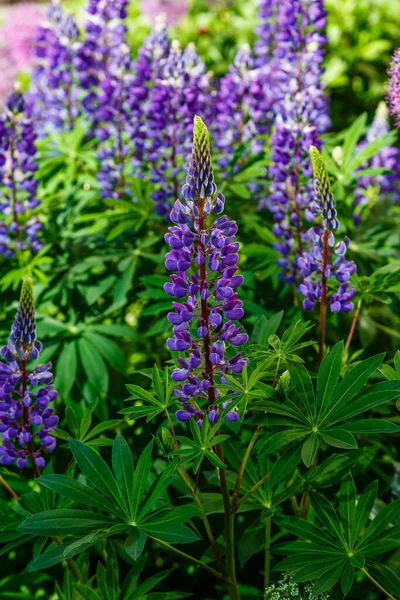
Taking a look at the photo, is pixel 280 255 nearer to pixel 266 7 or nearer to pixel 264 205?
pixel 264 205

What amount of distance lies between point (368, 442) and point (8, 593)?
4.71ft

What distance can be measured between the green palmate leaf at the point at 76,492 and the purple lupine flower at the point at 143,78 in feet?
6.29

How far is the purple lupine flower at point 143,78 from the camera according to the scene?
3225 mm

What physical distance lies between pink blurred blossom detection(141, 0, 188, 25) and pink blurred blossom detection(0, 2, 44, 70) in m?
1.14

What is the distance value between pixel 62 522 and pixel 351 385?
78 centimetres

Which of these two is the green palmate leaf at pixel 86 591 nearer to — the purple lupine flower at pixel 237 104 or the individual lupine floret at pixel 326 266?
the individual lupine floret at pixel 326 266

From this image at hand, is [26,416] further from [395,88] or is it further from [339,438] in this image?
[395,88]

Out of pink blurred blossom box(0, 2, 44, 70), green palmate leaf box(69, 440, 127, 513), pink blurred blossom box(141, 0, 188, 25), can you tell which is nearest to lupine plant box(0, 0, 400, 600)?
green palmate leaf box(69, 440, 127, 513)

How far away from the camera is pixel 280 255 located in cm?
279

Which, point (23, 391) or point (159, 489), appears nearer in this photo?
point (159, 489)

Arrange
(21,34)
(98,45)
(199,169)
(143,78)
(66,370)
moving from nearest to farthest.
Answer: (199,169)
(66,370)
(143,78)
(98,45)
(21,34)

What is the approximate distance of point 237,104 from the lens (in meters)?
3.34

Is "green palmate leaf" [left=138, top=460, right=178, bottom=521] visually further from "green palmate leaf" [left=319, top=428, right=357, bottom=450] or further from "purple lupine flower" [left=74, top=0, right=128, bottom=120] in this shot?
"purple lupine flower" [left=74, top=0, right=128, bottom=120]

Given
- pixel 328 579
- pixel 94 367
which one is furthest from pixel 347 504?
pixel 94 367
